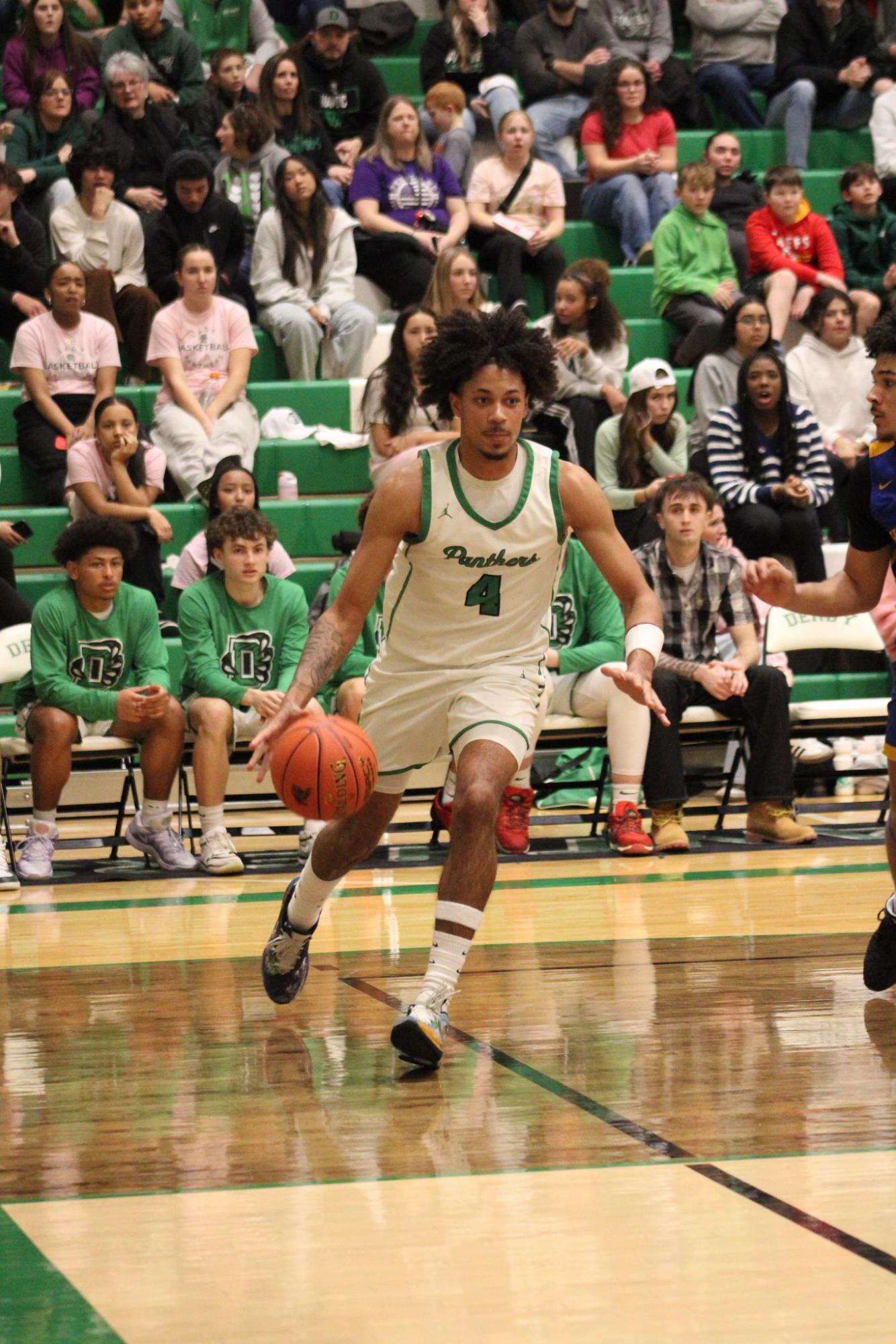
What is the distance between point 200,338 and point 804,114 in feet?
15.9

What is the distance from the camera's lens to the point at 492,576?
426 cm

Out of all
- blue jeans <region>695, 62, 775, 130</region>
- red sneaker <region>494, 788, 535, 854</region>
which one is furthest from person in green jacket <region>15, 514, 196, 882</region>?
blue jeans <region>695, 62, 775, 130</region>

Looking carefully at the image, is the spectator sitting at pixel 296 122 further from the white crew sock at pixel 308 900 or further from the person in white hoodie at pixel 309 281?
the white crew sock at pixel 308 900

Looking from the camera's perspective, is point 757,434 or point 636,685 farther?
point 757,434

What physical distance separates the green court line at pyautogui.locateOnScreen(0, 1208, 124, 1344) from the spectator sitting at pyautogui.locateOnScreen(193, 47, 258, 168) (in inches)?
346

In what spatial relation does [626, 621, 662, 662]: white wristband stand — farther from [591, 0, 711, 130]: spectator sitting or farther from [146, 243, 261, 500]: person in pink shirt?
[591, 0, 711, 130]: spectator sitting

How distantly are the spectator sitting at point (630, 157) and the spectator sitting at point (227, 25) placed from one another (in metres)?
2.16

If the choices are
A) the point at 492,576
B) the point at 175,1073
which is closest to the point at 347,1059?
the point at 175,1073

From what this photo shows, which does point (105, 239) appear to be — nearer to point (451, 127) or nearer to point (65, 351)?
point (65, 351)

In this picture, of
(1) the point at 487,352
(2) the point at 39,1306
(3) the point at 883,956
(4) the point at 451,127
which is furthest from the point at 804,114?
(2) the point at 39,1306

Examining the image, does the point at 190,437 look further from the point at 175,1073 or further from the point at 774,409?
the point at 175,1073

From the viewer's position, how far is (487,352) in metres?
4.20

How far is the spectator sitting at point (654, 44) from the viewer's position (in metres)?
11.9

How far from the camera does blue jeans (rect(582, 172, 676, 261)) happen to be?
11.0 m
